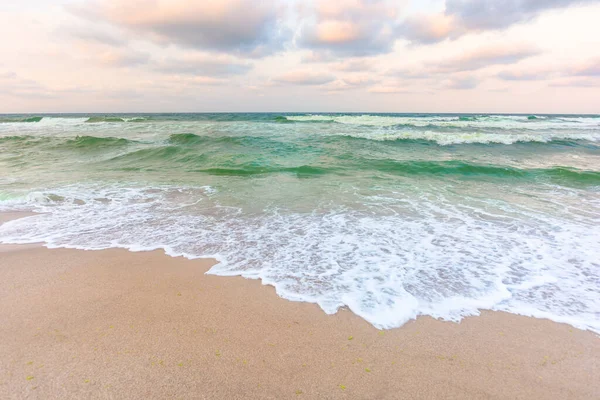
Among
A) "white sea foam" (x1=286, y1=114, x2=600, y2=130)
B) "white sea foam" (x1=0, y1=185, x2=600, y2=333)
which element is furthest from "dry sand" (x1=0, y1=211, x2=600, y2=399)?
"white sea foam" (x1=286, y1=114, x2=600, y2=130)

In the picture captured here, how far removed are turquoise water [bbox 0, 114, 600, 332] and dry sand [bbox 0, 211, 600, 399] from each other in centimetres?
28

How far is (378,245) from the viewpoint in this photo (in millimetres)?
4227

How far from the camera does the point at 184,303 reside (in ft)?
9.32

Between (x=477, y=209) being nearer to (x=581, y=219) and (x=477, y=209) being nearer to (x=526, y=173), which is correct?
(x=581, y=219)

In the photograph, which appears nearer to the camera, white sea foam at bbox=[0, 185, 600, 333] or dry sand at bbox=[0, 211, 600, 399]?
dry sand at bbox=[0, 211, 600, 399]

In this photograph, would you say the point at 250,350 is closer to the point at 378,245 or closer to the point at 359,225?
the point at 378,245

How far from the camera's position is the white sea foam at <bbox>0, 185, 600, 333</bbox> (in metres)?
2.96

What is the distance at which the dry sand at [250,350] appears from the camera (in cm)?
195

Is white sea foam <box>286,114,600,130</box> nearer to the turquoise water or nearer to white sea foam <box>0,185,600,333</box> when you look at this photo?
the turquoise water

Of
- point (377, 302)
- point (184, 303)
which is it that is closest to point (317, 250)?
point (377, 302)

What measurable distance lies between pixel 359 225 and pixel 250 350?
124 inches

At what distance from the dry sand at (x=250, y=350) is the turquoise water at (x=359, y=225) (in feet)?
0.91

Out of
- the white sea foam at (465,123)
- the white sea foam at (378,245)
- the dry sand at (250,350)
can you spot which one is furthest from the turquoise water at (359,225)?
the white sea foam at (465,123)

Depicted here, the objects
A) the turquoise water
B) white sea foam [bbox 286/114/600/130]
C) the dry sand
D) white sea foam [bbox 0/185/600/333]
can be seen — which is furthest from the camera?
white sea foam [bbox 286/114/600/130]
